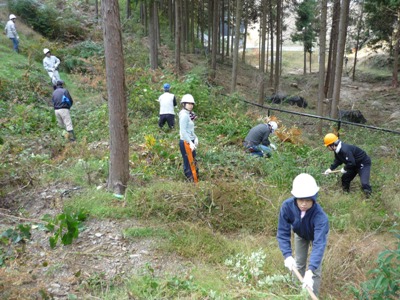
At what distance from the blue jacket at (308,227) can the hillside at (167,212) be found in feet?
1.32

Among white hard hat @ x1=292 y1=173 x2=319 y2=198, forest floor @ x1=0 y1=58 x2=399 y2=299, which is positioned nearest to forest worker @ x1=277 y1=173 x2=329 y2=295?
white hard hat @ x1=292 y1=173 x2=319 y2=198

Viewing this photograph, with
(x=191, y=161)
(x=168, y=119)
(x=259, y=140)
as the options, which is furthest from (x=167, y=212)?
(x=168, y=119)

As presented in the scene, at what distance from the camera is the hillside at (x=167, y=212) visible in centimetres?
422

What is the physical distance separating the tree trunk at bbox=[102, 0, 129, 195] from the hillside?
0.33 meters

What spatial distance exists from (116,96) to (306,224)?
12.6 feet

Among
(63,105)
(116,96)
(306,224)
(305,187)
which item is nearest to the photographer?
(305,187)

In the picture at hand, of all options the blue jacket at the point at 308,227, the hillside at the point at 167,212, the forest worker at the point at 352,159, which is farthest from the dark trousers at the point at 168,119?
the blue jacket at the point at 308,227

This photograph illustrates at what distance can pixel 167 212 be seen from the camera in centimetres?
593

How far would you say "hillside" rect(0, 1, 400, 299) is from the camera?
422 centimetres

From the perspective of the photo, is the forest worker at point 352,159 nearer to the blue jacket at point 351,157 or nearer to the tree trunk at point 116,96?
the blue jacket at point 351,157

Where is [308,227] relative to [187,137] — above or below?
below

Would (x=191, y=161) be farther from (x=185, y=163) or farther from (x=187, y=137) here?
(x=187, y=137)

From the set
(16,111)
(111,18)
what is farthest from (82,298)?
(16,111)

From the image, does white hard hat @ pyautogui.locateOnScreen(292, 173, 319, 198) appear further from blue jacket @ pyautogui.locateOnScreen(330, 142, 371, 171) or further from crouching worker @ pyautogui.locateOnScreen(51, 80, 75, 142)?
crouching worker @ pyautogui.locateOnScreen(51, 80, 75, 142)
